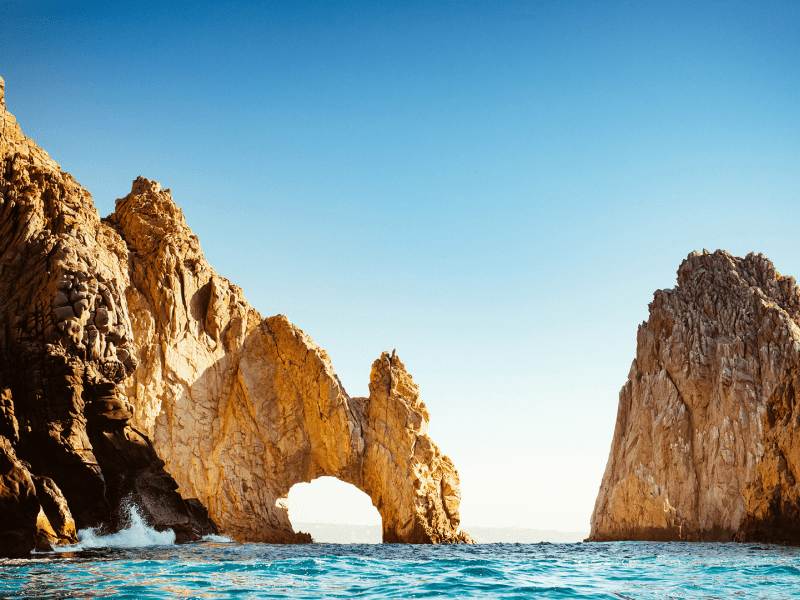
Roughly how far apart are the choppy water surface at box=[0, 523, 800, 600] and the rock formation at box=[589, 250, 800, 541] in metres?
37.4

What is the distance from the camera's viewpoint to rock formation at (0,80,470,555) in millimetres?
27234

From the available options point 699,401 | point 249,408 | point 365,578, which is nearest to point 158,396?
point 249,408

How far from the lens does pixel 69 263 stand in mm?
31078

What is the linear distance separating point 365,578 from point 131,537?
49.4 feet

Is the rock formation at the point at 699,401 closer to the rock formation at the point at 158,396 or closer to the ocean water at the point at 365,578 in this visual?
the rock formation at the point at 158,396

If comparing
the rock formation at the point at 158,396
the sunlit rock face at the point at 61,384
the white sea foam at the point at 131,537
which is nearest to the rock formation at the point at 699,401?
the rock formation at the point at 158,396

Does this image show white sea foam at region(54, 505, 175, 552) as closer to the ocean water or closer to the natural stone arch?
the ocean water

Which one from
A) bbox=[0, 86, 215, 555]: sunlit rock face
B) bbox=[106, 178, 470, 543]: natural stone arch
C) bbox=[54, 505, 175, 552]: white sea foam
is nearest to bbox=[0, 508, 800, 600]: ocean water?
bbox=[54, 505, 175, 552]: white sea foam

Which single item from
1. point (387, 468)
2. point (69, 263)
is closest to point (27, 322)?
point (69, 263)

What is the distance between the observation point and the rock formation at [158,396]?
2723 centimetres

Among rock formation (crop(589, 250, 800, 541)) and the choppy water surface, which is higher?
rock formation (crop(589, 250, 800, 541))

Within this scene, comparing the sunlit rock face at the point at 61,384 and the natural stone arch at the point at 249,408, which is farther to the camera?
the natural stone arch at the point at 249,408

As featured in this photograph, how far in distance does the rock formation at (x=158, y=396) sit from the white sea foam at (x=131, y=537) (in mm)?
506

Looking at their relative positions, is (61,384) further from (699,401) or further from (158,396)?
(699,401)
